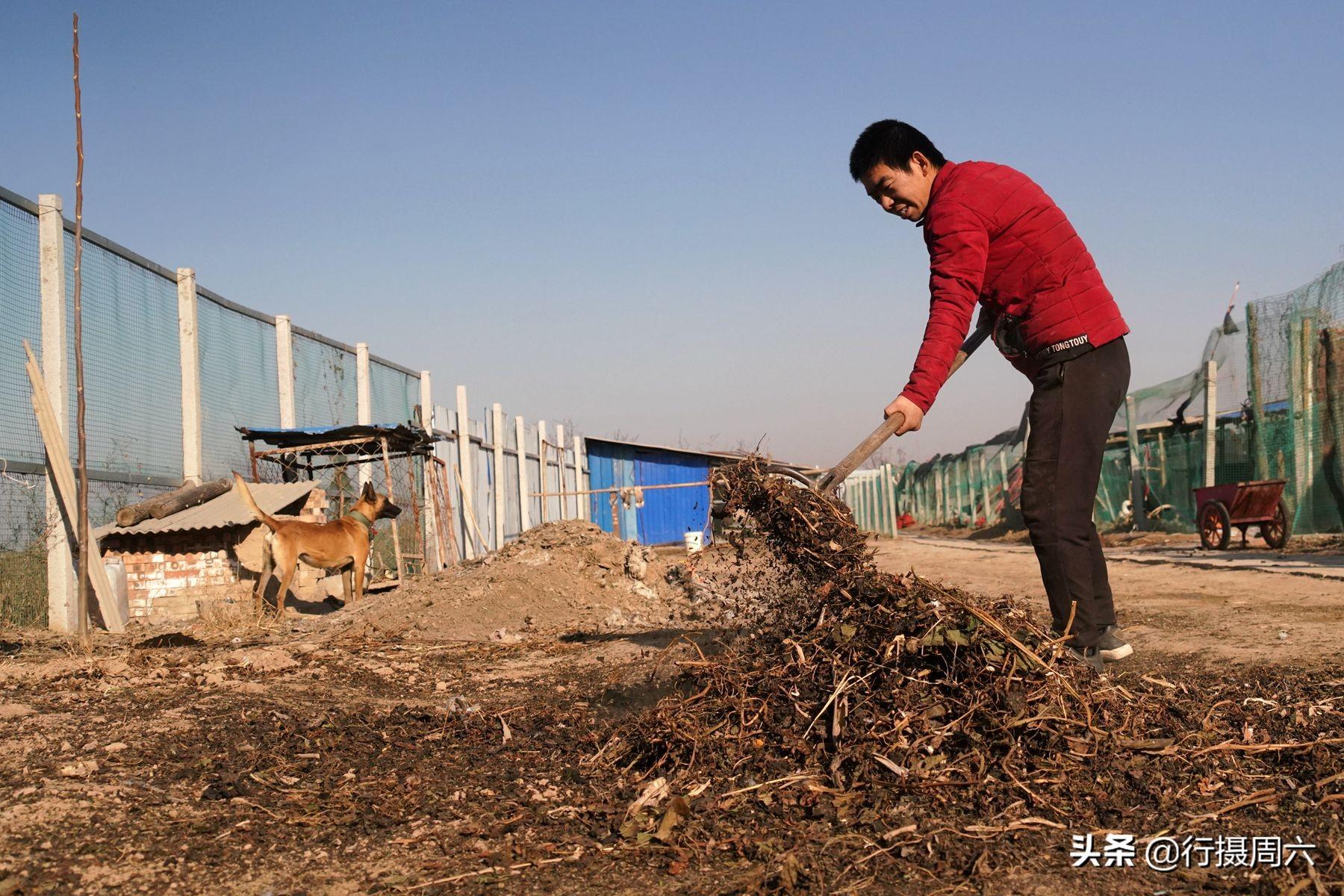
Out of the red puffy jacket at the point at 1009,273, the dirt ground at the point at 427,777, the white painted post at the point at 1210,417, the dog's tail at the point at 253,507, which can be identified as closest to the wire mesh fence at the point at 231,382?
the dog's tail at the point at 253,507

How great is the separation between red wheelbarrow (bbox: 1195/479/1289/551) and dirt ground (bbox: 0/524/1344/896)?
639 cm

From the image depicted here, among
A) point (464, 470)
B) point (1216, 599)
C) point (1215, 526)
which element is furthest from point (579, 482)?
point (1216, 599)

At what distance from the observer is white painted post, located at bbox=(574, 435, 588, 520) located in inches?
964

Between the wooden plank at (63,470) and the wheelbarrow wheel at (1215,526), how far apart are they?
11.8 m

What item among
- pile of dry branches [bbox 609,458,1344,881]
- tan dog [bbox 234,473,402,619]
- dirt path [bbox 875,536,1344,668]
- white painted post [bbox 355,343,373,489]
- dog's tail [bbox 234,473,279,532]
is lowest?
dirt path [bbox 875,536,1344,668]

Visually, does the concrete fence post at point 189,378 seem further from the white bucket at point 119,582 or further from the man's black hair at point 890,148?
the man's black hair at point 890,148

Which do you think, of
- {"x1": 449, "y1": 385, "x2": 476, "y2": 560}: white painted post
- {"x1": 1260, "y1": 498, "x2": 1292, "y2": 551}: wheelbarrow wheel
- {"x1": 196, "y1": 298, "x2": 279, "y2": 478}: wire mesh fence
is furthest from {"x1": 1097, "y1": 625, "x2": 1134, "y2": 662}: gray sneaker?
{"x1": 449, "y1": 385, "x2": 476, "y2": 560}: white painted post

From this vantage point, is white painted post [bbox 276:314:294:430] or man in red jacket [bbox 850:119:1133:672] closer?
man in red jacket [bbox 850:119:1133:672]

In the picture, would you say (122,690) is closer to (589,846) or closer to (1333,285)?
(589,846)

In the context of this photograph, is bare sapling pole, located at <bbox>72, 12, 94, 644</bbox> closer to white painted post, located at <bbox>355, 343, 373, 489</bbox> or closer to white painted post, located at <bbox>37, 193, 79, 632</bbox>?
white painted post, located at <bbox>37, 193, 79, 632</bbox>

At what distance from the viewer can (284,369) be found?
11352 mm

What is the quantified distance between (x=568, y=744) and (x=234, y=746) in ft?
3.48

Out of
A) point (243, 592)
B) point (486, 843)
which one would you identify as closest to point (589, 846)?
point (486, 843)

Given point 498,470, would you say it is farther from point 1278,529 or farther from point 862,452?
point 862,452
